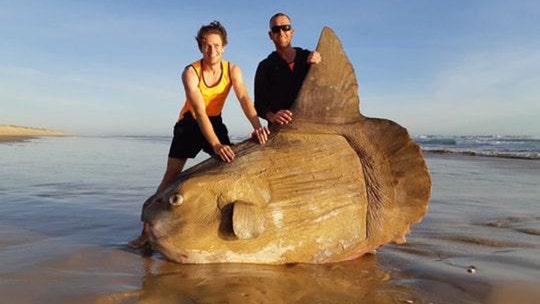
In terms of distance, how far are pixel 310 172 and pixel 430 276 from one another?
129 cm

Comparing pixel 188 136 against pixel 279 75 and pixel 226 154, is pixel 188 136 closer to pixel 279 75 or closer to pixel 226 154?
pixel 226 154

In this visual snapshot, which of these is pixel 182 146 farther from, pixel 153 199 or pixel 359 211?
pixel 359 211

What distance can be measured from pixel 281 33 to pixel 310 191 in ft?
6.74

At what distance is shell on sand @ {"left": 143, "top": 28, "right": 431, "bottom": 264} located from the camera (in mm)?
3787

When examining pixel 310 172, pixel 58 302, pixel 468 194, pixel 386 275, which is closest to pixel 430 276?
pixel 386 275

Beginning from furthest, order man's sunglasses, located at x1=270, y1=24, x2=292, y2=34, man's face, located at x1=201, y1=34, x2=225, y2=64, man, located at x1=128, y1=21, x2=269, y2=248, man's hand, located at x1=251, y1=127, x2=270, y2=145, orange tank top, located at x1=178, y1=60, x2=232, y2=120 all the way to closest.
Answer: man's sunglasses, located at x1=270, y1=24, x2=292, y2=34 → orange tank top, located at x1=178, y1=60, x2=232, y2=120 → man's face, located at x1=201, y1=34, x2=225, y2=64 → man, located at x1=128, y1=21, x2=269, y2=248 → man's hand, located at x1=251, y1=127, x2=270, y2=145

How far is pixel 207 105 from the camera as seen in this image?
4871 mm

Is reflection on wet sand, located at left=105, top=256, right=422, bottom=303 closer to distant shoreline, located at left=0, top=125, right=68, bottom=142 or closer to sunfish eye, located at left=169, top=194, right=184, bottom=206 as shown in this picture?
sunfish eye, located at left=169, top=194, right=184, bottom=206

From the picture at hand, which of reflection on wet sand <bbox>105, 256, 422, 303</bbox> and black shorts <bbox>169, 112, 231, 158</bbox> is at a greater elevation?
black shorts <bbox>169, 112, 231, 158</bbox>

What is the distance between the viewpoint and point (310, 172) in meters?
4.14

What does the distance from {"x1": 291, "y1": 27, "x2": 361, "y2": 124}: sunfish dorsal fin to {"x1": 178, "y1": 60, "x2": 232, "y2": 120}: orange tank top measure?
0.83m

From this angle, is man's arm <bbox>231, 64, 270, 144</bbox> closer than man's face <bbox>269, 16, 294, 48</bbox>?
Yes

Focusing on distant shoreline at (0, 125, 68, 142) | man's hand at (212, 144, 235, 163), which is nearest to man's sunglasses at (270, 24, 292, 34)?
man's hand at (212, 144, 235, 163)

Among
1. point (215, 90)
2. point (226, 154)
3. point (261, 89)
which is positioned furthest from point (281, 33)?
point (226, 154)
